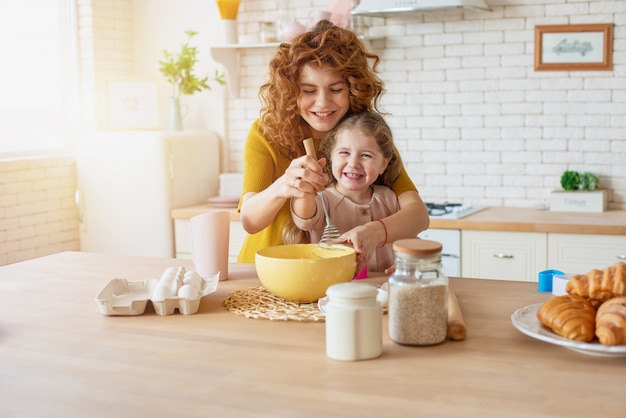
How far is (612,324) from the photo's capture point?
4.78ft

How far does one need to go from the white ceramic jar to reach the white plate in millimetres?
310

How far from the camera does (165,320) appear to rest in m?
1.83

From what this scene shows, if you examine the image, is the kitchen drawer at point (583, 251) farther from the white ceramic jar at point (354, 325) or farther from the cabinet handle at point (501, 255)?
the white ceramic jar at point (354, 325)

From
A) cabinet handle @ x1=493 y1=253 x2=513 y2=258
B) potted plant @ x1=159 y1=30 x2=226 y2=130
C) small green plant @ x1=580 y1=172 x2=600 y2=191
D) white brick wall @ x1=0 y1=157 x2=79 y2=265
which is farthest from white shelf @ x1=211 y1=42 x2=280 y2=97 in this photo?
small green plant @ x1=580 y1=172 x2=600 y2=191

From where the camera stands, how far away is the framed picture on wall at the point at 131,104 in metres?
4.91

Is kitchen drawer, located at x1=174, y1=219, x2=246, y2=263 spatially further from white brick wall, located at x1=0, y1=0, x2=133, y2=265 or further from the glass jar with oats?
the glass jar with oats

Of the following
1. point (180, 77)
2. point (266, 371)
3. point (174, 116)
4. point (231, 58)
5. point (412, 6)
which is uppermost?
point (412, 6)

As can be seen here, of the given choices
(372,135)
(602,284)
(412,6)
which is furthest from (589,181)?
(602,284)

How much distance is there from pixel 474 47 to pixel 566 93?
0.57 metres

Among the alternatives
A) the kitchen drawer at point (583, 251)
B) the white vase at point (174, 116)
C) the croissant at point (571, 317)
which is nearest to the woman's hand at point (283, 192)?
the croissant at point (571, 317)

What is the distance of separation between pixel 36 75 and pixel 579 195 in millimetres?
3156

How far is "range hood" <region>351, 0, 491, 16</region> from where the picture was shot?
401 cm

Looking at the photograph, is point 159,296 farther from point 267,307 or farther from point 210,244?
point 210,244

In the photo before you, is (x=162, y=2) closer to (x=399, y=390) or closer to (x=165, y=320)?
(x=165, y=320)
